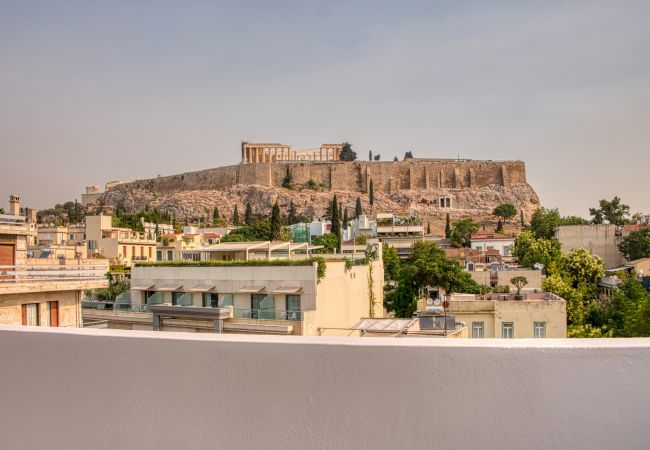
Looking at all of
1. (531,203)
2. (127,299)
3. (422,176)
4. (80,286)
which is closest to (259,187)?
(422,176)

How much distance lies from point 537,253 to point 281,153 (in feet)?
196

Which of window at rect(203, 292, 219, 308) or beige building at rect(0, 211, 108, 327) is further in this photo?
window at rect(203, 292, 219, 308)

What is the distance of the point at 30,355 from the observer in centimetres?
204

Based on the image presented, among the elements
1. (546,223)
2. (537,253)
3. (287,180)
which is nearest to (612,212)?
(546,223)

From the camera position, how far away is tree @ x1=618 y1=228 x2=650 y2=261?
28.2 metres

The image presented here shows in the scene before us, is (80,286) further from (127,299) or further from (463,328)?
(127,299)

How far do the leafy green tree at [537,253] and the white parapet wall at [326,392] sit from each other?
22737 mm

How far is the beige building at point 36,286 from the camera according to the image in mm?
5324

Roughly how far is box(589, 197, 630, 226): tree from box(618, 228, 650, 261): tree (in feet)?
33.7

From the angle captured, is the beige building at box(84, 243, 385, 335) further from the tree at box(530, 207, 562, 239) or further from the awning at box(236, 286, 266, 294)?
the tree at box(530, 207, 562, 239)

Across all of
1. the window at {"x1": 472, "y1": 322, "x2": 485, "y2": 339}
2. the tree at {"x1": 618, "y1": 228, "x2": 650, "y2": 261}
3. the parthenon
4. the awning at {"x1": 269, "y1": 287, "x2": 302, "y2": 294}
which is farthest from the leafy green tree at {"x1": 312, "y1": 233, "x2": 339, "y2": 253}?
the parthenon

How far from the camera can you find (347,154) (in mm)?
82438

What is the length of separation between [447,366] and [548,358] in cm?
28

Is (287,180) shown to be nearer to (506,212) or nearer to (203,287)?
(506,212)
